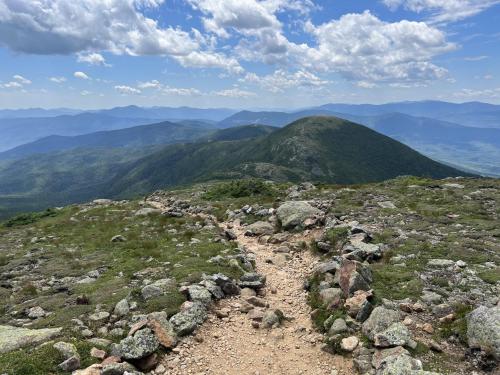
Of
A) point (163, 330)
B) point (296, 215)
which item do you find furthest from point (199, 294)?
point (296, 215)

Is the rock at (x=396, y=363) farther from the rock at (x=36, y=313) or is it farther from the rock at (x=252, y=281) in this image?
the rock at (x=36, y=313)

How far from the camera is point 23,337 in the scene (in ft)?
44.3

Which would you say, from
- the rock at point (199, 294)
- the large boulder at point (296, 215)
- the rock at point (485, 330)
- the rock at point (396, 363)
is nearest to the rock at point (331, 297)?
the rock at point (396, 363)

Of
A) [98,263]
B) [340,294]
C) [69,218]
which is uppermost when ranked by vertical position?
[340,294]

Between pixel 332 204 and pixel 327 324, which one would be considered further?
pixel 332 204

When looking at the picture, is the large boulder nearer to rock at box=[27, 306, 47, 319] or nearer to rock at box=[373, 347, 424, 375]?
rock at box=[373, 347, 424, 375]

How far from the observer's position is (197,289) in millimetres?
A: 17188

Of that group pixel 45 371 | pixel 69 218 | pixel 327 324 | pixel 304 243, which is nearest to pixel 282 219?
pixel 304 243

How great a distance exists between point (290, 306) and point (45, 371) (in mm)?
10407

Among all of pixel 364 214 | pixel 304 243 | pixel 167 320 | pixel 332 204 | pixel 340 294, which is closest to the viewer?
pixel 167 320

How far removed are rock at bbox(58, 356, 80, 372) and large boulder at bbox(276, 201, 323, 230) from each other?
19.0m

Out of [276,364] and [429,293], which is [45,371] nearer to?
[276,364]

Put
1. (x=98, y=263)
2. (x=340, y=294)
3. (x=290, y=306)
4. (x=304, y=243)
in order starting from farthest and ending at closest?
1. (x=304, y=243)
2. (x=98, y=263)
3. (x=290, y=306)
4. (x=340, y=294)

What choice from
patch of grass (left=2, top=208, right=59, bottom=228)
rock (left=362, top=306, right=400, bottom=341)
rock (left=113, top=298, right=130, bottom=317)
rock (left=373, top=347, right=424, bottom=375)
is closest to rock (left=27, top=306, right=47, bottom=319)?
rock (left=113, top=298, right=130, bottom=317)
